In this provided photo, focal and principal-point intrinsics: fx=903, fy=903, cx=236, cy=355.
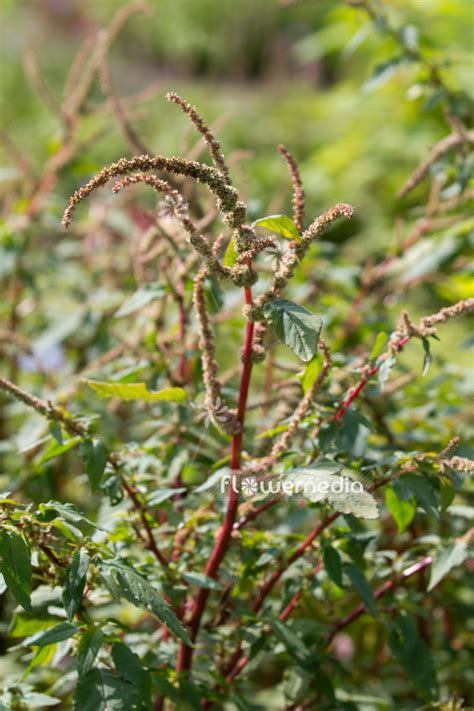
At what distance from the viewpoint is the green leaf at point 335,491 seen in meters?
0.75

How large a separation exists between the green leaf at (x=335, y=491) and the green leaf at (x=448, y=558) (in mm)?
230

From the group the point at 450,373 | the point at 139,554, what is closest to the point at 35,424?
the point at 139,554

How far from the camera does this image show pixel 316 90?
345 inches

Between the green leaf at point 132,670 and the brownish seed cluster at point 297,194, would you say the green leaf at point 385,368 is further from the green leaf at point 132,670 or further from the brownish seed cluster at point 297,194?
the green leaf at point 132,670

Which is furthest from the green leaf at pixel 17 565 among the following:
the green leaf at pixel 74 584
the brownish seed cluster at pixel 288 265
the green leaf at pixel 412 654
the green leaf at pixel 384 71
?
the green leaf at pixel 384 71

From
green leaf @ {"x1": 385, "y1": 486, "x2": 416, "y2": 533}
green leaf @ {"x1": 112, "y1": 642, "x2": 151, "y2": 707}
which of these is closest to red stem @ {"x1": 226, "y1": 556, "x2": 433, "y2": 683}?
green leaf @ {"x1": 385, "y1": 486, "x2": 416, "y2": 533}

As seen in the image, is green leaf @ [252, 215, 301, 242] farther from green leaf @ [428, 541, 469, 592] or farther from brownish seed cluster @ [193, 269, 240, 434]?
green leaf @ [428, 541, 469, 592]

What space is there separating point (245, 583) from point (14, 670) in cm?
45

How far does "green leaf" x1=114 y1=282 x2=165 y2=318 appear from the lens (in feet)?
3.84

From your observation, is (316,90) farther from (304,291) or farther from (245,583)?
(245,583)

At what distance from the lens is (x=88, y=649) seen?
81 centimetres

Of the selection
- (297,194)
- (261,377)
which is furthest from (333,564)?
(261,377)

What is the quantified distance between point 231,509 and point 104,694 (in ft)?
0.69

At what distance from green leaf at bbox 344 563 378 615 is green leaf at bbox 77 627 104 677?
29 cm
